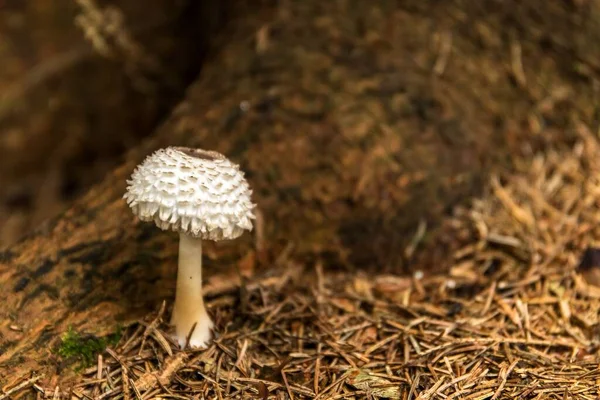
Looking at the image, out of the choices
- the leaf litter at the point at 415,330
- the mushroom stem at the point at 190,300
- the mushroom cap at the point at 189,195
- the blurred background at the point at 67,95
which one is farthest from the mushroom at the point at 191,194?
the blurred background at the point at 67,95

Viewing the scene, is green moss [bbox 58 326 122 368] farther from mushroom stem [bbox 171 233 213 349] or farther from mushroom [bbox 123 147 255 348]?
mushroom [bbox 123 147 255 348]

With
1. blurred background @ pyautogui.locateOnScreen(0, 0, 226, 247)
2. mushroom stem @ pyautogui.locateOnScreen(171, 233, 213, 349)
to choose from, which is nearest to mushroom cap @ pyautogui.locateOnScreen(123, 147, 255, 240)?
mushroom stem @ pyautogui.locateOnScreen(171, 233, 213, 349)

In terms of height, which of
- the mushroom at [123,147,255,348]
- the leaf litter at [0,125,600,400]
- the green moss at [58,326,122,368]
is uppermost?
the mushroom at [123,147,255,348]

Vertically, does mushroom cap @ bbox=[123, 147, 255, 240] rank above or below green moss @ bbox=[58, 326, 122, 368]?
above

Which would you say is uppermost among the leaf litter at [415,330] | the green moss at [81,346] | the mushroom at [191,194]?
the mushroom at [191,194]

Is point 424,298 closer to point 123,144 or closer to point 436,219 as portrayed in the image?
point 436,219

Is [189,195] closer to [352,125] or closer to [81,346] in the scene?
[81,346]

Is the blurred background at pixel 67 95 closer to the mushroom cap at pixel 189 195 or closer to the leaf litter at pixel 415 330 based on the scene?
the leaf litter at pixel 415 330
